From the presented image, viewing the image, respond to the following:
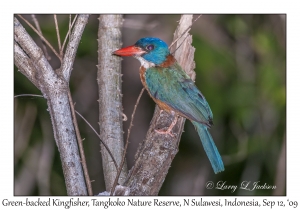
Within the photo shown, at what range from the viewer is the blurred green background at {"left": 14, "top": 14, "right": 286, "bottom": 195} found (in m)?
4.20

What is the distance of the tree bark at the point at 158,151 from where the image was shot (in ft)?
8.94

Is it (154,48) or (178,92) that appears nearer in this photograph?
(178,92)

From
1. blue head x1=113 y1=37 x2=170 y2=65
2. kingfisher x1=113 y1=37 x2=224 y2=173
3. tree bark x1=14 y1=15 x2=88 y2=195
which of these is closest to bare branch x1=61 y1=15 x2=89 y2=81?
tree bark x1=14 y1=15 x2=88 y2=195

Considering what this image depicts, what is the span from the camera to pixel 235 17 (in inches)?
187

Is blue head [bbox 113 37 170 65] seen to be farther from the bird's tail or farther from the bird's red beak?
the bird's tail

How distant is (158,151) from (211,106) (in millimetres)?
1250

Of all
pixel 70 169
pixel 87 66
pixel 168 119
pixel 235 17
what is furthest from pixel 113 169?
pixel 235 17

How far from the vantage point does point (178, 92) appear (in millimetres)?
3521

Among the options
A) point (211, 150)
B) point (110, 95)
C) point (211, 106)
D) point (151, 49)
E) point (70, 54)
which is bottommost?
point (211, 150)

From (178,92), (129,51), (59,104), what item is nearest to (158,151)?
(178,92)
